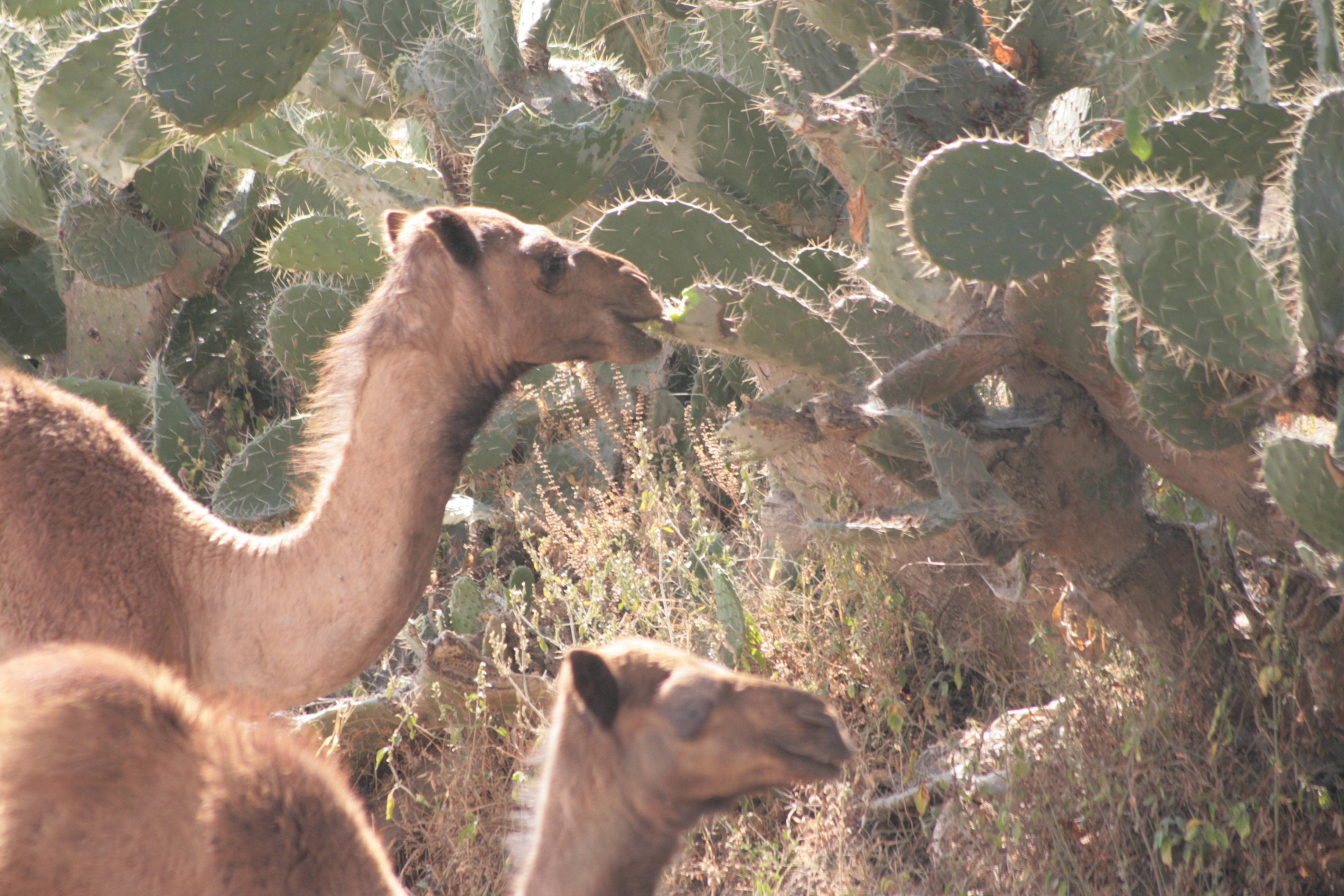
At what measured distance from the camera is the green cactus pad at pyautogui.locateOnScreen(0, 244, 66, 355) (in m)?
8.82

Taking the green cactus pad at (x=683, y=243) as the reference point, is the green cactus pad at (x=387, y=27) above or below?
above

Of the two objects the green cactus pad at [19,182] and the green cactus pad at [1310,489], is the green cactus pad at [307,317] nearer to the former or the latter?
the green cactus pad at [19,182]

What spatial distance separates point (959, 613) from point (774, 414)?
5.29ft

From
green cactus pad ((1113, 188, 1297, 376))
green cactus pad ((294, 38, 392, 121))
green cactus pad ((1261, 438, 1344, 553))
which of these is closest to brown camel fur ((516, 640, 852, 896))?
green cactus pad ((1261, 438, 1344, 553))

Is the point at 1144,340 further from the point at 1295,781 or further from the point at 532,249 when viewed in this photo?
the point at 532,249

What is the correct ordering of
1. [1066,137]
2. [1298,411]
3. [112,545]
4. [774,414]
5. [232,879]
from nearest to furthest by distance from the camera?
[232,879], [1298,411], [112,545], [774,414], [1066,137]

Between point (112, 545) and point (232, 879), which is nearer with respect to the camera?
point (232, 879)

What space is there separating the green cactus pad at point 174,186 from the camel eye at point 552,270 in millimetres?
4687

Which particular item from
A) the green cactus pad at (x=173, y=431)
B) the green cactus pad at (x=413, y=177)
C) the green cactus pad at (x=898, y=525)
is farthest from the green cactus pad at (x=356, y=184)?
the green cactus pad at (x=898, y=525)

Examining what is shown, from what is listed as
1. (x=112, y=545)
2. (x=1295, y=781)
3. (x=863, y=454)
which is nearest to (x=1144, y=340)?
(x=863, y=454)

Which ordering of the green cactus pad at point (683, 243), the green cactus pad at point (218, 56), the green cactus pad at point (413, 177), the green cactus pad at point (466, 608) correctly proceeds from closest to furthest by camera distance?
the green cactus pad at point (683, 243)
the green cactus pad at point (218, 56)
the green cactus pad at point (466, 608)
the green cactus pad at point (413, 177)

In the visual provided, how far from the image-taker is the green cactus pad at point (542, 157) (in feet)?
17.3

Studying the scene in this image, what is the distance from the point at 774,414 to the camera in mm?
4098

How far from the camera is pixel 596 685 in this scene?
225cm
